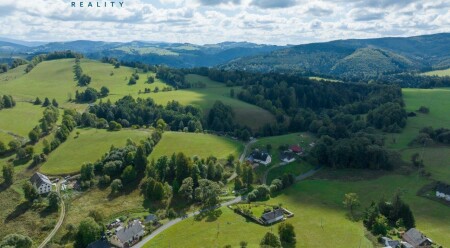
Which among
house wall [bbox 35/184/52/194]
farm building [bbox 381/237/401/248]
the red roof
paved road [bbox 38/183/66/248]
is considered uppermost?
the red roof

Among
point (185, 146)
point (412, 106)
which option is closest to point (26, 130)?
point (185, 146)

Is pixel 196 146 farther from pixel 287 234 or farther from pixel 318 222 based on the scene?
pixel 287 234

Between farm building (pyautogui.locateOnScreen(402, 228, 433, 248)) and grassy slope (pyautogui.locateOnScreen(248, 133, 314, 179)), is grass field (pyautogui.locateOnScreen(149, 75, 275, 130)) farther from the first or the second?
farm building (pyautogui.locateOnScreen(402, 228, 433, 248))

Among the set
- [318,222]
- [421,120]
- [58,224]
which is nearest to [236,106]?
[421,120]

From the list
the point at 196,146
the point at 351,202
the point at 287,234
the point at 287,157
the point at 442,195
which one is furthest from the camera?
the point at 196,146

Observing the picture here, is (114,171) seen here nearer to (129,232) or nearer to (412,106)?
(129,232)

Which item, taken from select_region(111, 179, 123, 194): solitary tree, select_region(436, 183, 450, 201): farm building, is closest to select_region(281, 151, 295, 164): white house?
select_region(436, 183, 450, 201): farm building
